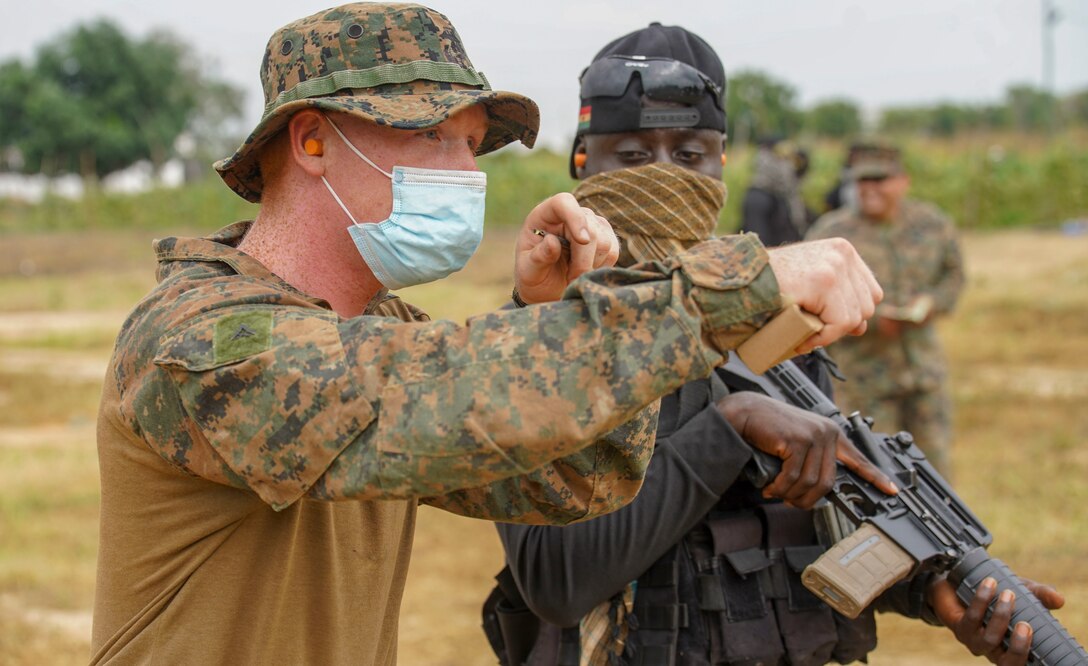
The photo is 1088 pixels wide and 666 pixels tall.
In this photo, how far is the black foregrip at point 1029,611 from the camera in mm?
2312

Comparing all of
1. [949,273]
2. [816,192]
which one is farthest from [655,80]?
[816,192]

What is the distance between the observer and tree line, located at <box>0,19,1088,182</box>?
4291 centimetres

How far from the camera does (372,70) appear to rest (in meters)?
1.91

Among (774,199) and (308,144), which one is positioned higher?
(308,144)

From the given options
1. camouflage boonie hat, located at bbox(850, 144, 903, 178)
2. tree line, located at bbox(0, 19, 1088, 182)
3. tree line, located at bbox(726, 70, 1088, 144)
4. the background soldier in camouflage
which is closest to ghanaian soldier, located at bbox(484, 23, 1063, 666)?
the background soldier in camouflage

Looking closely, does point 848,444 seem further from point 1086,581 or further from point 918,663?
point 1086,581

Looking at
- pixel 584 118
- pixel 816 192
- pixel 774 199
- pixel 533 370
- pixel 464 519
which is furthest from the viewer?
pixel 816 192

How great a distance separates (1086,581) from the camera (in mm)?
5938

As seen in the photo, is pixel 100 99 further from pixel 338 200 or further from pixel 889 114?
pixel 338 200

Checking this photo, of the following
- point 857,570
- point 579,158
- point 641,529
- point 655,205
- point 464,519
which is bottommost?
point 464,519

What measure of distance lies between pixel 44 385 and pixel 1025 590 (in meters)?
11.9

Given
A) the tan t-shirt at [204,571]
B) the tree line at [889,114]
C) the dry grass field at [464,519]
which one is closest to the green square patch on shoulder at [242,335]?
the tan t-shirt at [204,571]

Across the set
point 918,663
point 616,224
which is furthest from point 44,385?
point 616,224

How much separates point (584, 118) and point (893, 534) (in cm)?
126
